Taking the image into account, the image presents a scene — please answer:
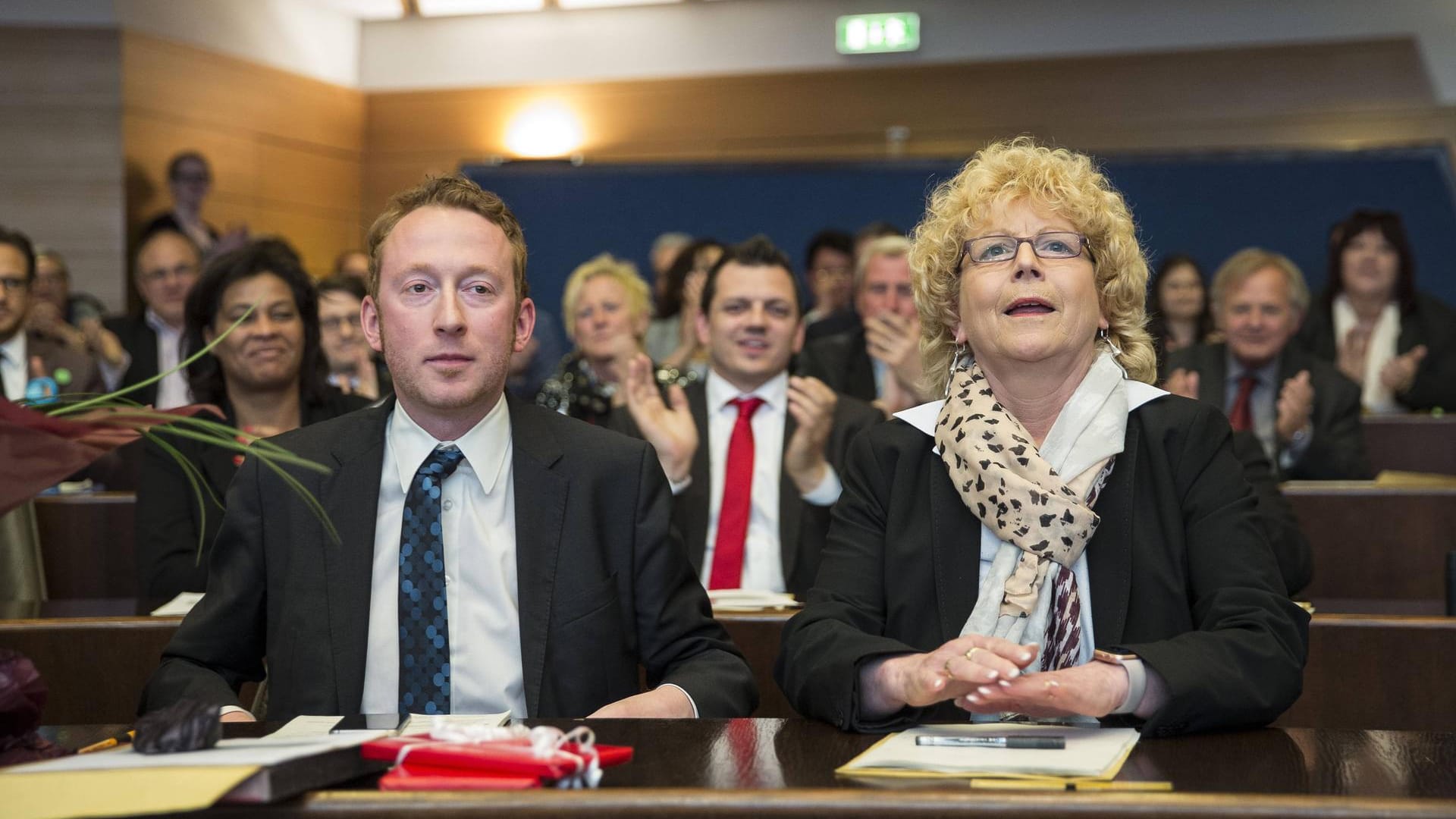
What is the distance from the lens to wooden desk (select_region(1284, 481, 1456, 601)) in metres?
3.38

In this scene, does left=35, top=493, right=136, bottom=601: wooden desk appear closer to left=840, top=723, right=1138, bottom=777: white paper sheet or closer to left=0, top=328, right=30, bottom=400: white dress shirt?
left=0, top=328, right=30, bottom=400: white dress shirt

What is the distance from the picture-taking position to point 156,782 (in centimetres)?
115

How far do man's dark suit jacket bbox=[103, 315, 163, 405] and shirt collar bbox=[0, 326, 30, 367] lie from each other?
348mm

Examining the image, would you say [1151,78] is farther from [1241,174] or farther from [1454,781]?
[1454,781]

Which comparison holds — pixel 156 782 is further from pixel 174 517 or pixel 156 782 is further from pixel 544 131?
pixel 544 131

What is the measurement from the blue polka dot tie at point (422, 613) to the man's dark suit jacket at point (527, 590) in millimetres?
52

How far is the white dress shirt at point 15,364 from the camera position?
16.8ft

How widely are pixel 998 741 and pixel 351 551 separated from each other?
35.6 inches

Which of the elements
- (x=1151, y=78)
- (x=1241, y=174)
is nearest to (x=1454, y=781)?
(x=1241, y=174)

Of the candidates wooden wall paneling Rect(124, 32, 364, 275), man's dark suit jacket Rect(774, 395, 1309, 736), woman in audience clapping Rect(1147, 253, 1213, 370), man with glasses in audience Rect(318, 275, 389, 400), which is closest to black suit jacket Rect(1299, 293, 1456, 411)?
woman in audience clapping Rect(1147, 253, 1213, 370)

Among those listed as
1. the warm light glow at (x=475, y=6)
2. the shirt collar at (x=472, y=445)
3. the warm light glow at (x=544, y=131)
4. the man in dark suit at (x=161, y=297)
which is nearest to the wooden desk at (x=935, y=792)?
→ the shirt collar at (x=472, y=445)

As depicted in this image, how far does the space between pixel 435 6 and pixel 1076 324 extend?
7.80 meters

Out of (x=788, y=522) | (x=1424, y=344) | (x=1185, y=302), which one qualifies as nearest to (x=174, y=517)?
(x=788, y=522)

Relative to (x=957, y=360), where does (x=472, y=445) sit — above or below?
below
